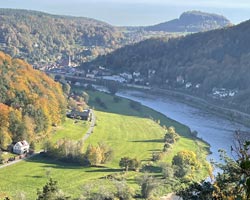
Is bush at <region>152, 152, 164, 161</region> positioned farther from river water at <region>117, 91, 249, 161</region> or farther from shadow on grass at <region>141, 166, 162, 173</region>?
river water at <region>117, 91, 249, 161</region>

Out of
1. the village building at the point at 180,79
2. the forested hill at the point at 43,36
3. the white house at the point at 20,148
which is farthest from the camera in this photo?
the forested hill at the point at 43,36

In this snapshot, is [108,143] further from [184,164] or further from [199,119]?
[199,119]

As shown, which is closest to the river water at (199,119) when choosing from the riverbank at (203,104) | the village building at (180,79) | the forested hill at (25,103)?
the riverbank at (203,104)

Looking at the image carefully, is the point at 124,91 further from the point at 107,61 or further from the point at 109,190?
the point at 109,190

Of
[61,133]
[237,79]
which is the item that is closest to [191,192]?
[61,133]

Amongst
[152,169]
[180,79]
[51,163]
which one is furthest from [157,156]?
→ [180,79]

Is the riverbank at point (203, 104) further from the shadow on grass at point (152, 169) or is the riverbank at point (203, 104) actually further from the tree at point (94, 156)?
the tree at point (94, 156)

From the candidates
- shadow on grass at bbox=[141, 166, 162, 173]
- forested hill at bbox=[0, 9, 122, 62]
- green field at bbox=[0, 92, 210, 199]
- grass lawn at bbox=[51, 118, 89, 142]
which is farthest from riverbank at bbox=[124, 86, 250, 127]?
forested hill at bbox=[0, 9, 122, 62]
